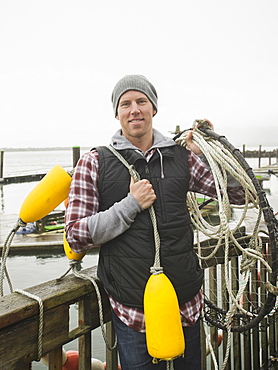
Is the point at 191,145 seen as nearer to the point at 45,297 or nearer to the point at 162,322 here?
the point at 162,322

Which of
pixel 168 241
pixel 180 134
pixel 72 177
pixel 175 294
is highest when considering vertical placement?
pixel 180 134

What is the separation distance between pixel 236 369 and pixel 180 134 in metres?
1.61

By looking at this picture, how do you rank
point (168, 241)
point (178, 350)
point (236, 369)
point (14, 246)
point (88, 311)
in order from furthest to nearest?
1. point (14, 246)
2. point (236, 369)
3. point (88, 311)
4. point (168, 241)
5. point (178, 350)

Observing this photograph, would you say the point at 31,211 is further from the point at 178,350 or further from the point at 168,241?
the point at 178,350

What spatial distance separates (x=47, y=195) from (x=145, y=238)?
47 cm

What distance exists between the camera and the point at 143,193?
1.35m

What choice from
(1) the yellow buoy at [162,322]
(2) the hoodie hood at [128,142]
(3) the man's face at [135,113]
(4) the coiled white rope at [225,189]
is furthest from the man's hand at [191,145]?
(1) the yellow buoy at [162,322]

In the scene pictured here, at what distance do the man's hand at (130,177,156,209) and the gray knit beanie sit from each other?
0.44m

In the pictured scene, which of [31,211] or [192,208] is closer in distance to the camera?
[31,211]

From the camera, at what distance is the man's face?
5.00 ft

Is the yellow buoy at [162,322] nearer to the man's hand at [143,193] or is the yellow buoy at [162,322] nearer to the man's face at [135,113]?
the man's hand at [143,193]

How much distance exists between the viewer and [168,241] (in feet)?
4.62

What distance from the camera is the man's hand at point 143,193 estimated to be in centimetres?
135

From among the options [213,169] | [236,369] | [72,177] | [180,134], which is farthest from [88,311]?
[236,369]
